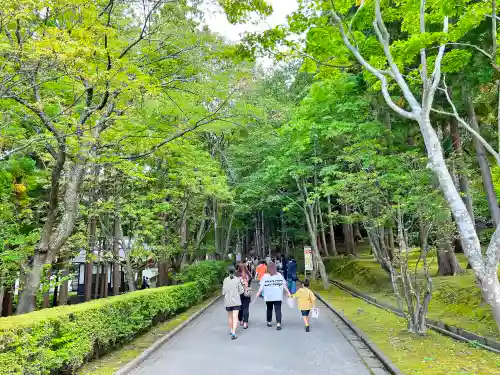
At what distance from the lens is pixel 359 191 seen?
403 inches

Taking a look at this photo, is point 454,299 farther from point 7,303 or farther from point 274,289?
point 7,303

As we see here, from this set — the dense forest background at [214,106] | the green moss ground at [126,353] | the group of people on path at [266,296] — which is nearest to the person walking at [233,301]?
the group of people on path at [266,296]

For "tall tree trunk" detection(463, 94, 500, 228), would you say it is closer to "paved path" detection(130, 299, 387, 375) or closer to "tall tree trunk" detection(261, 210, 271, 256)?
"paved path" detection(130, 299, 387, 375)

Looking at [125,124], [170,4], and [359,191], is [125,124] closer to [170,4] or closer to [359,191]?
[170,4]

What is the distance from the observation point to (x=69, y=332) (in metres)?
5.62

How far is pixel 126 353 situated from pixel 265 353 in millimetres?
2836

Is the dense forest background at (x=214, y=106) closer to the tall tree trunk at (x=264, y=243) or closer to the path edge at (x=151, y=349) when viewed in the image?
the path edge at (x=151, y=349)

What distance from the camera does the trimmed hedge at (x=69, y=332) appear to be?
4504mm

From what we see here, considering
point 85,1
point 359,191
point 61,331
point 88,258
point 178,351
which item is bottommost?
point 178,351

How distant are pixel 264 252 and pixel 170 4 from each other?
4082 cm

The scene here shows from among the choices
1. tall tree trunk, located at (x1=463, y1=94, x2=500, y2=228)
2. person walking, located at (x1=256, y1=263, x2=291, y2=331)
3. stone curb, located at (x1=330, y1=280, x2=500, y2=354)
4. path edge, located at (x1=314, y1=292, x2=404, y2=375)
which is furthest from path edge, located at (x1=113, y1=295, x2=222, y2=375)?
tall tree trunk, located at (x1=463, y1=94, x2=500, y2=228)

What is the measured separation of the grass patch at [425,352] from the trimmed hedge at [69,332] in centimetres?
522

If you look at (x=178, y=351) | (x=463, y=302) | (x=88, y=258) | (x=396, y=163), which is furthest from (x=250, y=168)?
(x=178, y=351)

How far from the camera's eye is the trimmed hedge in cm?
450
